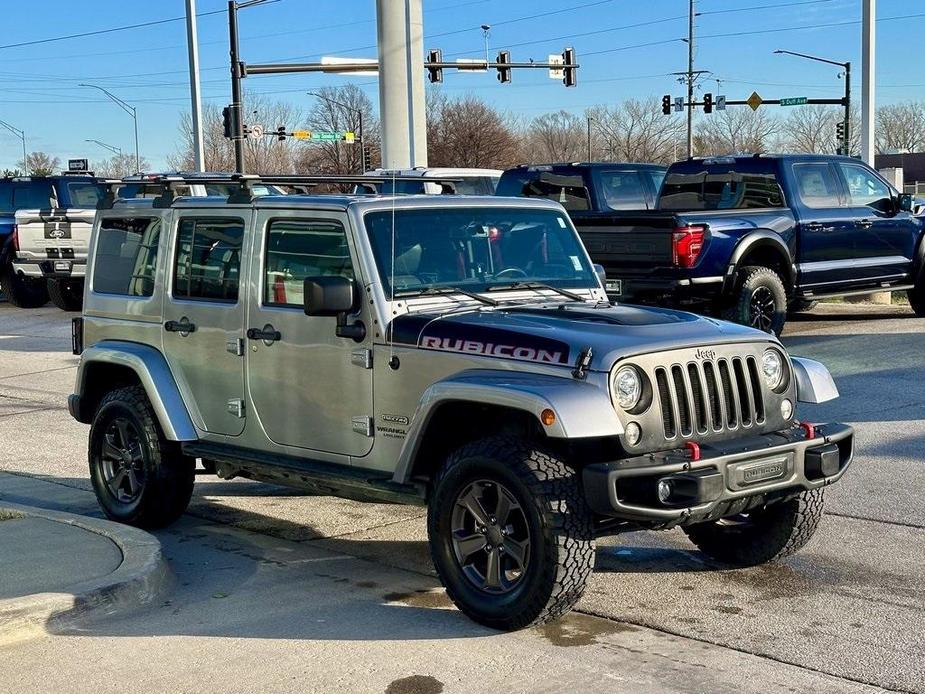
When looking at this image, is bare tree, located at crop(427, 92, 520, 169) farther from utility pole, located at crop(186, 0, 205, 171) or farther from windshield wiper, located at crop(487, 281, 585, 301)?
windshield wiper, located at crop(487, 281, 585, 301)

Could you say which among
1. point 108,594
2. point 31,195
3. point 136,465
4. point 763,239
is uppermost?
point 31,195

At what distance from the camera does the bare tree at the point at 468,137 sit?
7369cm

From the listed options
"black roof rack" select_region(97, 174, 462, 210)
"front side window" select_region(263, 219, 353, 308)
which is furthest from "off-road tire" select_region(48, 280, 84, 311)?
"front side window" select_region(263, 219, 353, 308)

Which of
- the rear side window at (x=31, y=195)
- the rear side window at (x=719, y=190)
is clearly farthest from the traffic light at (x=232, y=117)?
the rear side window at (x=719, y=190)

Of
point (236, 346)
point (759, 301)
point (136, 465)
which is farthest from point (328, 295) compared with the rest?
point (759, 301)

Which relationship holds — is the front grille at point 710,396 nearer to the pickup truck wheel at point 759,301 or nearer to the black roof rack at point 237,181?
the black roof rack at point 237,181

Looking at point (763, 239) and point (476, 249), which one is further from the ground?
point (476, 249)

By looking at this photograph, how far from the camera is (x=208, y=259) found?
717 cm

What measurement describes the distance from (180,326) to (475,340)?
2243 millimetres

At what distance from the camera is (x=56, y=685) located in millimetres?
4992

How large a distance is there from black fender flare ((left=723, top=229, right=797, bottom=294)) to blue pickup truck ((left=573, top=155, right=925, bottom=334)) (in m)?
0.01

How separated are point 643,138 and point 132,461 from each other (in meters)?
76.1

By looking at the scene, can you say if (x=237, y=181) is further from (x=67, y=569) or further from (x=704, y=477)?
(x=704, y=477)

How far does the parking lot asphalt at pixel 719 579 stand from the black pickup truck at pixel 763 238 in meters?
3.10
